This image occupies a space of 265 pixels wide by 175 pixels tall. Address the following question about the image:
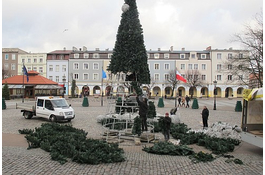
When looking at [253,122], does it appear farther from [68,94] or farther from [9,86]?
[68,94]

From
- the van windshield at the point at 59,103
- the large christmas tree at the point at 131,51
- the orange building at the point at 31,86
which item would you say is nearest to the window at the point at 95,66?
the orange building at the point at 31,86

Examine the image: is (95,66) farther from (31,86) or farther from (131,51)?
(131,51)

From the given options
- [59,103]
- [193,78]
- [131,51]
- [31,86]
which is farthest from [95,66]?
[131,51]

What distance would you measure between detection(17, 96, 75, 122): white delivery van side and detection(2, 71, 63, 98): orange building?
2969 cm

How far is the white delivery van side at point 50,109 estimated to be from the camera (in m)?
15.7

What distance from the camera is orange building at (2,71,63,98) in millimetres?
46188

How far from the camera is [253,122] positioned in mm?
9352

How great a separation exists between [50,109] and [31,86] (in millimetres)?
36144

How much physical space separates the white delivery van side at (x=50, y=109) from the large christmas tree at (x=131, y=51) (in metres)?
5.58

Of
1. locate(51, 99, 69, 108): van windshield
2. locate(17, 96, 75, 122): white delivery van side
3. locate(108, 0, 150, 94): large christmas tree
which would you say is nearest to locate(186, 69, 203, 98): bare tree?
locate(51, 99, 69, 108): van windshield

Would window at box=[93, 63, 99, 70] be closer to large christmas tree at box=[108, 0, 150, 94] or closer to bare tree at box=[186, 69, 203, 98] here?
bare tree at box=[186, 69, 203, 98]

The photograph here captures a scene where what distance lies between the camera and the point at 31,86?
48.7m

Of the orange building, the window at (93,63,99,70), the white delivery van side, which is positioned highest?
the window at (93,63,99,70)

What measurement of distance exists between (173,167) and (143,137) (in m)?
3.44
